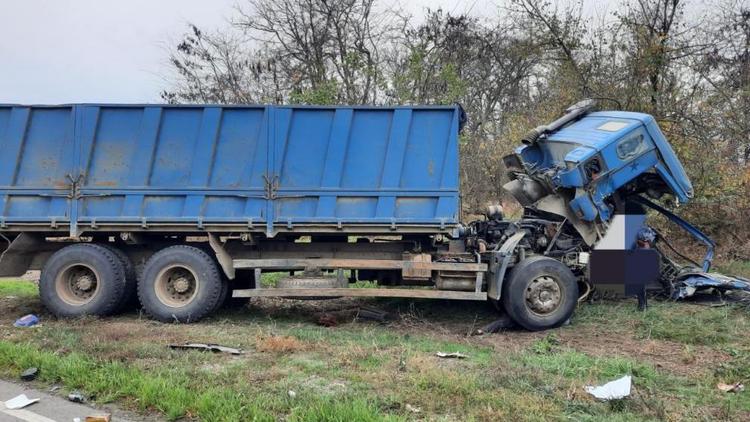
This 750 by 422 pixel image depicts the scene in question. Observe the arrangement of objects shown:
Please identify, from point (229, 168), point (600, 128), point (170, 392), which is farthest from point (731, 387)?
point (229, 168)

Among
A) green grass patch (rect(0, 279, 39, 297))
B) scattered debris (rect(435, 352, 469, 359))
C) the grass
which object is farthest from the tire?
scattered debris (rect(435, 352, 469, 359))

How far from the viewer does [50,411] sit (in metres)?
4.47

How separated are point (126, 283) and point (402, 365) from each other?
430 centimetres

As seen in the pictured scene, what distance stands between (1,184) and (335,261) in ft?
14.1

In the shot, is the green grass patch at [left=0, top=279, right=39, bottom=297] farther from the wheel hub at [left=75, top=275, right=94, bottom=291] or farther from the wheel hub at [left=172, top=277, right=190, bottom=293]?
the wheel hub at [left=172, top=277, right=190, bottom=293]

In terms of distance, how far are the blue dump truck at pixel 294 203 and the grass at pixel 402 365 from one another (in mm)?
519

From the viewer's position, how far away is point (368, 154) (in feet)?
24.5

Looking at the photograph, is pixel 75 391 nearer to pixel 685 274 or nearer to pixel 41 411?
pixel 41 411

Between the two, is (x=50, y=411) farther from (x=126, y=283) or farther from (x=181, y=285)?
(x=126, y=283)

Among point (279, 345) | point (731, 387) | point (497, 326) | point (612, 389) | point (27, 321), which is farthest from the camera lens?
point (27, 321)

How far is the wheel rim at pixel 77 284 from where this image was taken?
7.81m

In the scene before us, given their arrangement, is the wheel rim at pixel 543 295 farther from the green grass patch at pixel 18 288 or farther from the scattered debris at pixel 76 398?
the green grass patch at pixel 18 288

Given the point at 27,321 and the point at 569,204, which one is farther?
the point at 569,204

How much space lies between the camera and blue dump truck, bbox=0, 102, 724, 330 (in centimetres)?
736
